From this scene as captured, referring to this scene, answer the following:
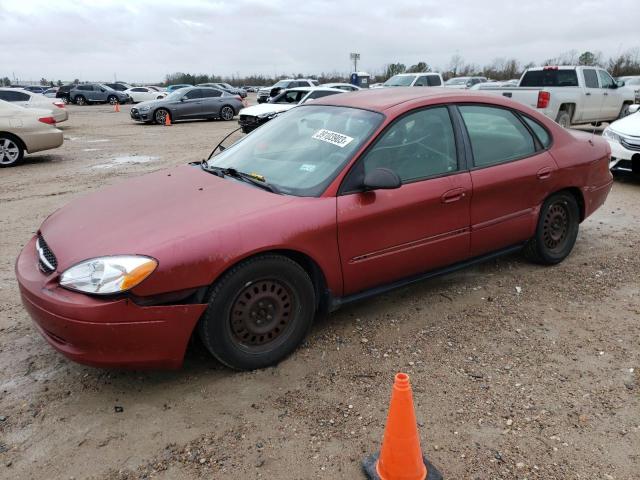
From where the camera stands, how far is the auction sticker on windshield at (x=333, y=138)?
3340 mm

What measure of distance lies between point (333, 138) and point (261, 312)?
1.30 meters

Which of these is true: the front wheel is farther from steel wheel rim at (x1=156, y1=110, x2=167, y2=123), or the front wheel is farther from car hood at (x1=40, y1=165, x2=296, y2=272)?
car hood at (x1=40, y1=165, x2=296, y2=272)

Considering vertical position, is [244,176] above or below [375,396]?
above

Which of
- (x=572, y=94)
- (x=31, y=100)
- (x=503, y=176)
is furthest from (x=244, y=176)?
(x=31, y=100)

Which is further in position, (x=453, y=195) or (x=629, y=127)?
(x=629, y=127)

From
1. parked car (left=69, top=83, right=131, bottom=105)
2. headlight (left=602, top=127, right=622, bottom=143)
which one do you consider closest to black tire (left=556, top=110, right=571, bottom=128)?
headlight (left=602, top=127, right=622, bottom=143)

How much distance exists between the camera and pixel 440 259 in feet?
11.9

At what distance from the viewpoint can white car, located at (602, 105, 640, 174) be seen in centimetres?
746

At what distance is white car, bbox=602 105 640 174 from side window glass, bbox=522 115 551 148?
4.22 m

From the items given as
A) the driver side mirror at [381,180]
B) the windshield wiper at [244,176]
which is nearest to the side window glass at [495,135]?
the driver side mirror at [381,180]

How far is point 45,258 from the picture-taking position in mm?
2861

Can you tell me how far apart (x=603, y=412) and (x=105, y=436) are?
2577mm

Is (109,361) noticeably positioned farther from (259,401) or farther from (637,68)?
(637,68)

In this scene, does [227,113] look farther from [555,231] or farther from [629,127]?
[555,231]
